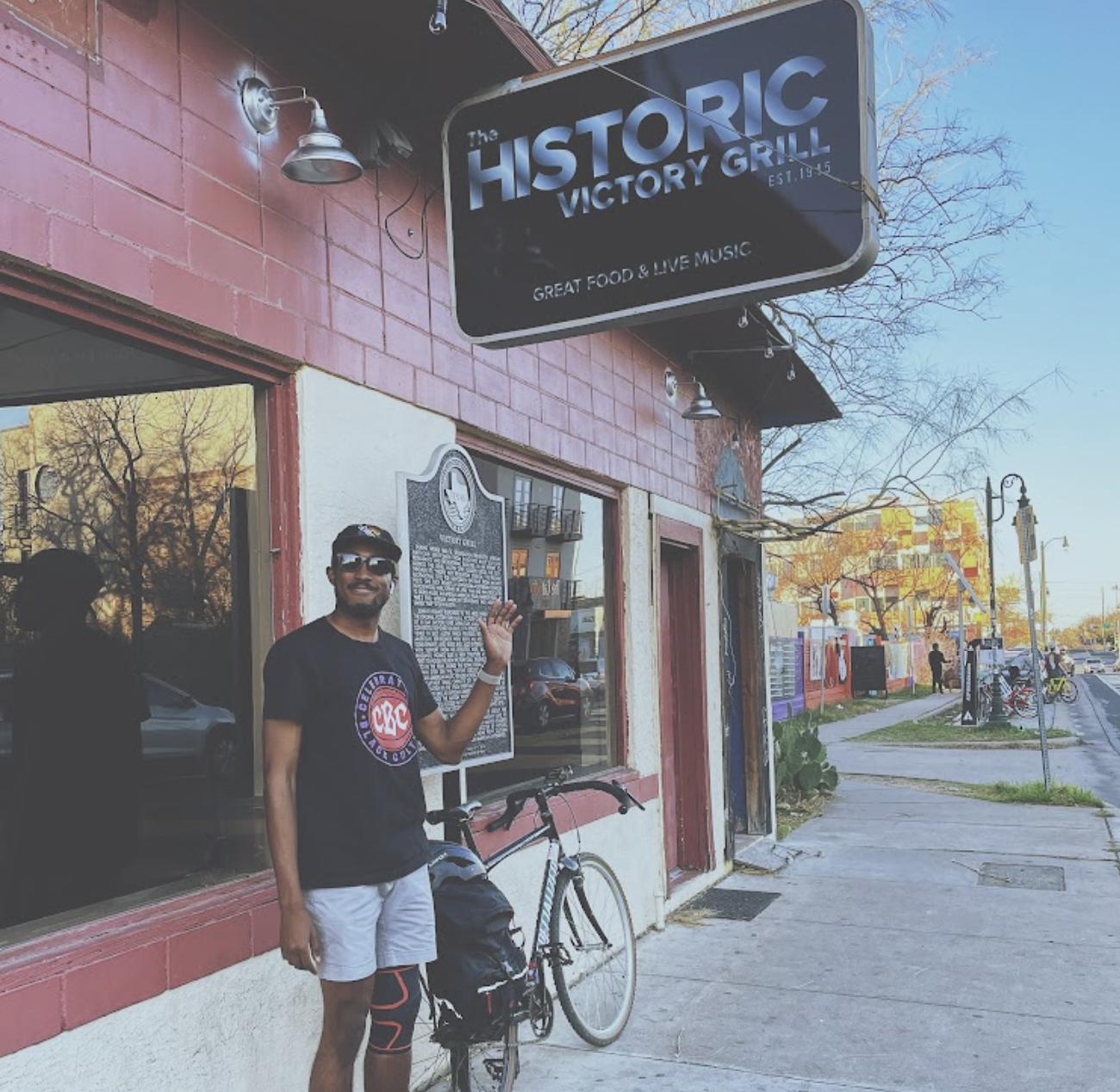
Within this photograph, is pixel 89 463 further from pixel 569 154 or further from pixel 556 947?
pixel 556 947

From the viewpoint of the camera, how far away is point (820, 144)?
3752 mm

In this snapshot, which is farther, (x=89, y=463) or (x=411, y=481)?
(x=411, y=481)

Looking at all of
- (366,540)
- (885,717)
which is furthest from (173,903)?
(885,717)

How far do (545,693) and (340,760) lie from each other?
3.03m

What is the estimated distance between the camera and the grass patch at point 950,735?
63.5ft

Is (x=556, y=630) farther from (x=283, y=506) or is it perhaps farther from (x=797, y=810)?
(x=797, y=810)

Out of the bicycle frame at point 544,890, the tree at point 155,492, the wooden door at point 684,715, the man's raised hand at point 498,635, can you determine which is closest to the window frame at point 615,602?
the wooden door at point 684,715

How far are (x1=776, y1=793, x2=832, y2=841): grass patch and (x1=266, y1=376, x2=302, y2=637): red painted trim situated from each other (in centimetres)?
749

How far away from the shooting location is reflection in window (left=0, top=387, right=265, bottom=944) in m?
3.67

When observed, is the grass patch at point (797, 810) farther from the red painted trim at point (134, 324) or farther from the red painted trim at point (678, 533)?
the red painted trim at point (134, 324)

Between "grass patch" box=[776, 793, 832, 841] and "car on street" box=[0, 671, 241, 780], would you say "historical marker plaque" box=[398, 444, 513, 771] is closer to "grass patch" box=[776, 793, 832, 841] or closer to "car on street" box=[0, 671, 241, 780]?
"car on street" box=[0, 671, 241, 780]

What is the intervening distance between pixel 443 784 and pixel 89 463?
75.0 inches

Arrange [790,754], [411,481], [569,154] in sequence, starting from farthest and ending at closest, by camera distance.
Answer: [790,754], [411,481], [569,154]

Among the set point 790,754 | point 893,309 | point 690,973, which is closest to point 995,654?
point 790,754
